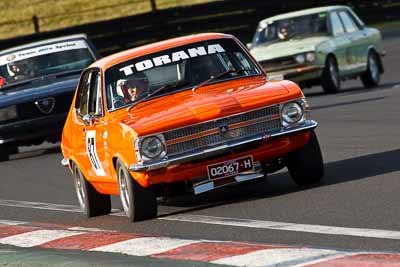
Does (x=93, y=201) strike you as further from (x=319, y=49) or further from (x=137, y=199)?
(x=319, y=49)

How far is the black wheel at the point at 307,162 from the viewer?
10148 millimetres

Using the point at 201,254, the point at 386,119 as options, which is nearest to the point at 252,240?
the point at 201,254

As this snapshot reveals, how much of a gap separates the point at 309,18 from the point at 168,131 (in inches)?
521

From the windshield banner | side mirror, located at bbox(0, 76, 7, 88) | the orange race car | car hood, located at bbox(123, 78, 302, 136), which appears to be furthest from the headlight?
car hood, located at bbox(123, 78, 302, 136)

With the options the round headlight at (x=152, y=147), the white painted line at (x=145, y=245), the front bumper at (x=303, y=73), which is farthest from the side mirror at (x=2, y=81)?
the white painted line at (x=145, y=245)

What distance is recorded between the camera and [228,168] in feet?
31.9

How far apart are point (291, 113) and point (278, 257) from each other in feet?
10.8

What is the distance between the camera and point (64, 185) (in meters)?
13.5

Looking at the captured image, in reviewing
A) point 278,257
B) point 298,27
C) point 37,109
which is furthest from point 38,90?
point 278,257

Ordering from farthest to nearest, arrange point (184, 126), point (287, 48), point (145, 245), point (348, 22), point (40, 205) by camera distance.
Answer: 1. point (348, 22)
2. point (287, 48)
3. point (40, 205)
4. point (184, 126)
5. point (145, 245)

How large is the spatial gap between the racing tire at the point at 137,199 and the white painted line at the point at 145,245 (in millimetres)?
1332

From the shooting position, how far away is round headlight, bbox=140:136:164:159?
9.61 metres

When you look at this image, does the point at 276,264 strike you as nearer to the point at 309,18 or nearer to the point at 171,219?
the point at 171,219

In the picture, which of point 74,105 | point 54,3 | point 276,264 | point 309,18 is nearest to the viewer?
point 276,264
